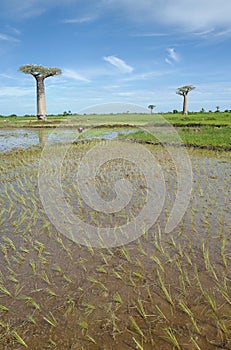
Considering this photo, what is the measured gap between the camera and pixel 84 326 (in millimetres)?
1964

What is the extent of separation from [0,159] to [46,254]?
21.3 ft

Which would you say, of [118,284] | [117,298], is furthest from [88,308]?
[118,284]

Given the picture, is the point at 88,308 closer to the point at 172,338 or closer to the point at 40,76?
the point at 172,338

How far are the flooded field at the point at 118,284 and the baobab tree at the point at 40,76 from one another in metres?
20.0

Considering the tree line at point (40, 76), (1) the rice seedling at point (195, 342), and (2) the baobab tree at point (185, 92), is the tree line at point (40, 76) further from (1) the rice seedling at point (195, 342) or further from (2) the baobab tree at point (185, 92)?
(1) the rice seedling at point (195, 342)

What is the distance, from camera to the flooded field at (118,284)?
6.17 ft

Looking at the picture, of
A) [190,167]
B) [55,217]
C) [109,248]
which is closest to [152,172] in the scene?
[190,167]

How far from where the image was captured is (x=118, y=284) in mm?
2426

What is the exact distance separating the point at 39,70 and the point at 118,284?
73.5ft

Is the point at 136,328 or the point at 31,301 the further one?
the point at 31,301

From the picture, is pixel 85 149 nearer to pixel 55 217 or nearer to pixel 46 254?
pixel 55 217

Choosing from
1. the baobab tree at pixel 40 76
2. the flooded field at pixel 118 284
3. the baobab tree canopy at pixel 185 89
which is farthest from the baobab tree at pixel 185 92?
the flooded field at pixel 118 284

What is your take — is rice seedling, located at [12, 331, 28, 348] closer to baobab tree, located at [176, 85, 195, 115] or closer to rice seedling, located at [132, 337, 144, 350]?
rice seedling, located at [132, 337, 144, 350]

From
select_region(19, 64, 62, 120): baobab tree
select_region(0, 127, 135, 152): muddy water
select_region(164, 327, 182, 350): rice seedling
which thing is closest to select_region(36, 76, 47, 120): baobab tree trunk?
select_region(19, 64, 62, 120): baobab tree
